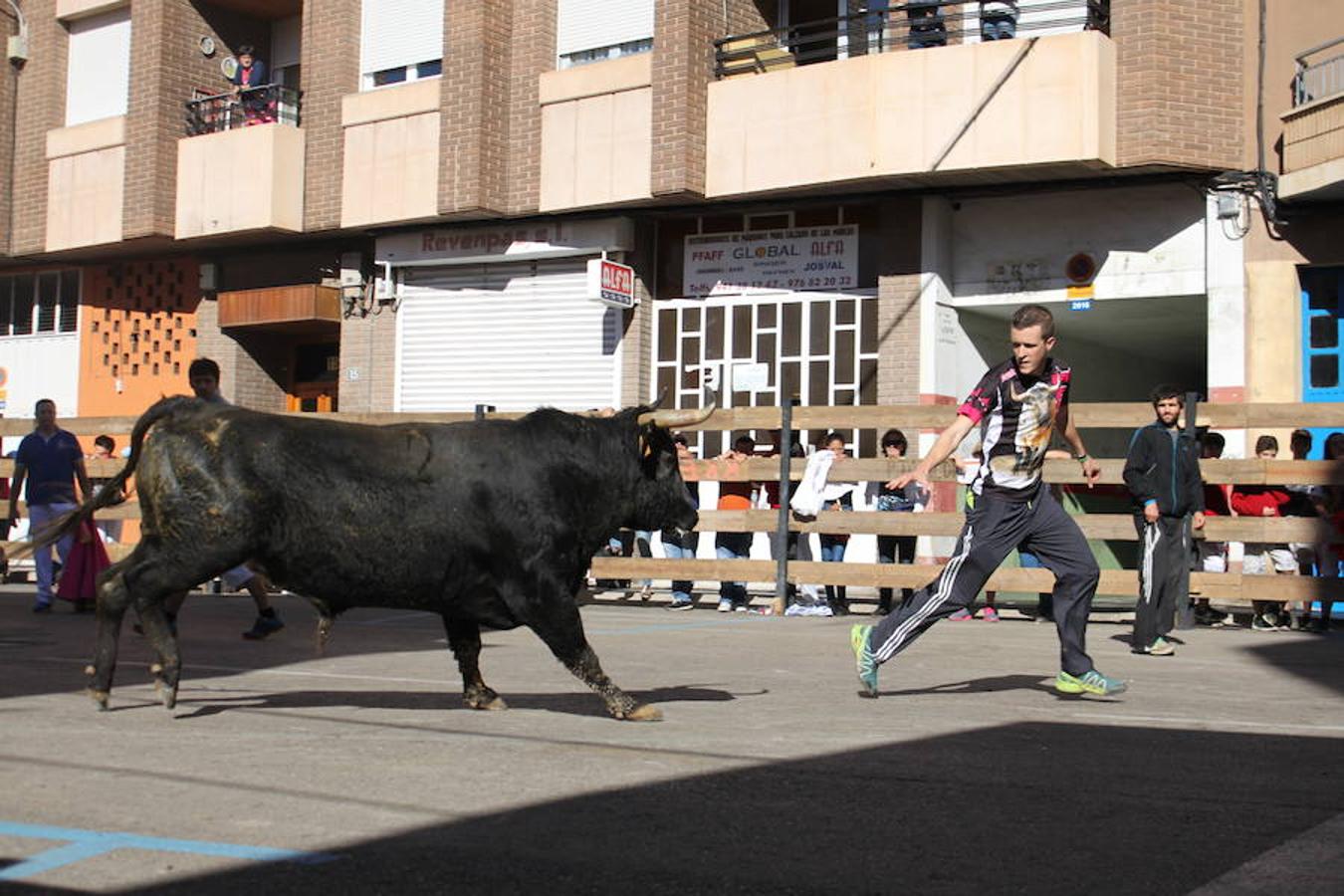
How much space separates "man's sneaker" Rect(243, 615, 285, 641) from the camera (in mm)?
11742

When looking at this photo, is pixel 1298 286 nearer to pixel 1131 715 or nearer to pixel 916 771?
pixel 1131 715

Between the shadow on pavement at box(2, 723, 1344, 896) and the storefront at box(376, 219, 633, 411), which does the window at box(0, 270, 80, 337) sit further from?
the shadow on pavement at box(2, 723, 1344, 896)

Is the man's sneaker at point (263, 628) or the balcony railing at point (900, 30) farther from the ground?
the balcony railing at point (900, 30)

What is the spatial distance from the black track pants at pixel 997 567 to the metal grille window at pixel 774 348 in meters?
14.1

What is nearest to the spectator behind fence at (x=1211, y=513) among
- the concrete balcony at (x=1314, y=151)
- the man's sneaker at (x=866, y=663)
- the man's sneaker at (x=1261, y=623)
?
the man's sneaker at (x=1261, y=623)

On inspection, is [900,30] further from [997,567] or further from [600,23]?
[997,567]

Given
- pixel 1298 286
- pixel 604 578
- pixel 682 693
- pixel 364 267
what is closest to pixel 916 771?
pixel 682 693

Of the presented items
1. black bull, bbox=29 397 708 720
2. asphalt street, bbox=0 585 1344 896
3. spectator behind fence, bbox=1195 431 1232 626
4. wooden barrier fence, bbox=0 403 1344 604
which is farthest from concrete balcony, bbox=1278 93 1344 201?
black bull, bbox=29 397 708 720

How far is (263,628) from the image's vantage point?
11.8 m

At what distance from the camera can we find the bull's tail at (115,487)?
7188 mm

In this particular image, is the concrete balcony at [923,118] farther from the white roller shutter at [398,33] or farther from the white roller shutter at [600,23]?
the white roller shutter at [398,33]

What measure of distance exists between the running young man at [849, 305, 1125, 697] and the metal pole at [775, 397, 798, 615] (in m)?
7.50

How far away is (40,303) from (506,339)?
1138 centimetres

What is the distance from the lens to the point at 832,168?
21016 millimetres
